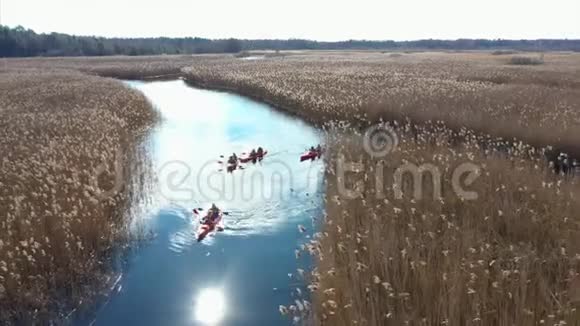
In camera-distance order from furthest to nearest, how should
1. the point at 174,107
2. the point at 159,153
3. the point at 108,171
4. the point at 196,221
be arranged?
1. the point at 174,107
2. the point at 159,153
3. the point at 108,171
4. the point at 196,221

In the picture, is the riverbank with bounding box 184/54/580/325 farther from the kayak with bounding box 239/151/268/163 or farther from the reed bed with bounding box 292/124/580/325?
the kayak with bounding box 239/151/268/163

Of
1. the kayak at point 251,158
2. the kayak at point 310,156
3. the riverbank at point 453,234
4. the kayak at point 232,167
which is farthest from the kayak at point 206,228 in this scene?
the kayak at point 310,156

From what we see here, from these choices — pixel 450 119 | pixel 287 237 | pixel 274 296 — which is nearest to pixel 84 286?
pixel 274 296

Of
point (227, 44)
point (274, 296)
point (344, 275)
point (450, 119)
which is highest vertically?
point (227, 44)

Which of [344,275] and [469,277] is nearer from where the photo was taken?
[469,277]

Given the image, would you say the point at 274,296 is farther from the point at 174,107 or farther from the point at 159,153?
the point at 174,107

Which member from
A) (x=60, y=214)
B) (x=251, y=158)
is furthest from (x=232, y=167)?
(x=60, y=214)

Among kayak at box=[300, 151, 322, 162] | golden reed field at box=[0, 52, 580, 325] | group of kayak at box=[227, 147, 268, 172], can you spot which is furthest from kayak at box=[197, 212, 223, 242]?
kayak at box=[300, 151, 322, 162]
